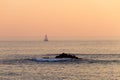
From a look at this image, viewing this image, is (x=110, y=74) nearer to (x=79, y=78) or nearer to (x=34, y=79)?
(x=79, y=78)

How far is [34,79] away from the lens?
5881 centimetres

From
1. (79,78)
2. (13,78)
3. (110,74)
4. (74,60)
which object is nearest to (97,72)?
(110,74)

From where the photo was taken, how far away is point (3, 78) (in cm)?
5947

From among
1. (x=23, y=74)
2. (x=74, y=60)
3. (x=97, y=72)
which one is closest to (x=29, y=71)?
(x=23, y=74)

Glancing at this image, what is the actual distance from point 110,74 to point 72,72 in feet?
19.3

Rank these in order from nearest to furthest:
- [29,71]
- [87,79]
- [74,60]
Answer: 1. [87,79]
2. [29,71]
3. [74,60]

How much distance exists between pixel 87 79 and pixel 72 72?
9.54 m

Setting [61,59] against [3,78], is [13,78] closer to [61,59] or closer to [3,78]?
[3,78]

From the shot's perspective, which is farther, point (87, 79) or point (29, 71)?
point (29, 71)

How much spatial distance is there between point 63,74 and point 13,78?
819 centimetres

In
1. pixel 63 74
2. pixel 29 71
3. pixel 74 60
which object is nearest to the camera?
pixel 63 74

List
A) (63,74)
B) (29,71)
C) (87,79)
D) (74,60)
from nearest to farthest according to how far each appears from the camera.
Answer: (87,79) → (63,74) → (29,71) → (74,60)

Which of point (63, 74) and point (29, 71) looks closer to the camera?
point (63, 74)

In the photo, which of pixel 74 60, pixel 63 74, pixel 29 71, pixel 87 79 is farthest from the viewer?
pixel 74 60
